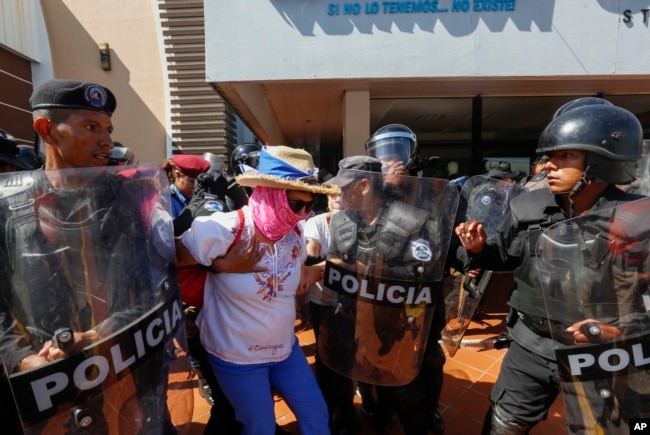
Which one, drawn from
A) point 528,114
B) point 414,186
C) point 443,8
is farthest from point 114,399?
point 528,114

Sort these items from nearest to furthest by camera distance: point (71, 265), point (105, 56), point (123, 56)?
point (71, 265) → point (105, 56) → point (123, 56)

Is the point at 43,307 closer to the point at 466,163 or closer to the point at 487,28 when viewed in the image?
the point at 487,28

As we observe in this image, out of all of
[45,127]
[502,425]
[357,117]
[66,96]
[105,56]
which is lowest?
[502,425]

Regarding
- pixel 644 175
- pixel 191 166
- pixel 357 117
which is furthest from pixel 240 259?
pixel 357 117

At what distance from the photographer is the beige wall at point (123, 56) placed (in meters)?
8.23

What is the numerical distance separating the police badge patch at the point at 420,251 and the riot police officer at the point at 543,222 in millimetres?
218

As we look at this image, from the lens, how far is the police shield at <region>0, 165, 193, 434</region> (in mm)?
1004

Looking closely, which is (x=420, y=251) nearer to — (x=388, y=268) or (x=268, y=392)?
(x=388, y=268)

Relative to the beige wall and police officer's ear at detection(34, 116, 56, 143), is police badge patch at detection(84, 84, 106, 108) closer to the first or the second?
police officer's ear at detection(34, 116, 56, 143)

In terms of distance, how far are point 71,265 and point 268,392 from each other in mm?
1039

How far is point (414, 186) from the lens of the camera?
1.86m

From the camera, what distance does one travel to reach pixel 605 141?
1656mm

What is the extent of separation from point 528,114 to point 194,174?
7.18 meters

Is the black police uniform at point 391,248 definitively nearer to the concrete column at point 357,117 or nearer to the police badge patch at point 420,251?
the police badge patch at point 420,251
